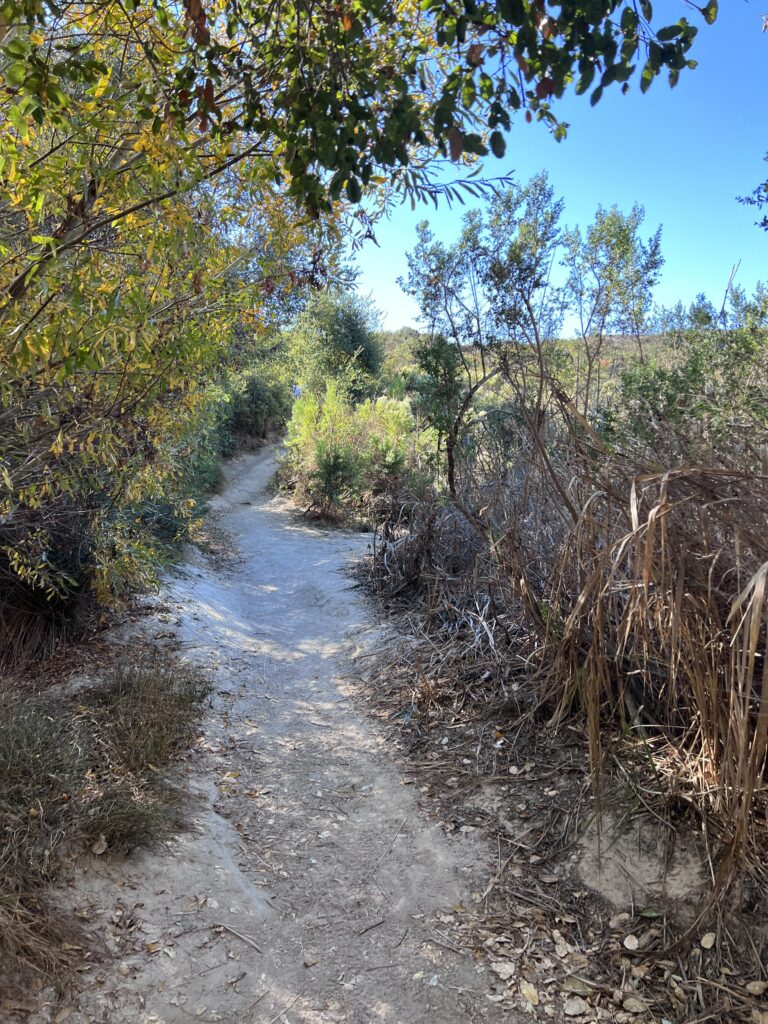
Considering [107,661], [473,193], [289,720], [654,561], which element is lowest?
[289,720]

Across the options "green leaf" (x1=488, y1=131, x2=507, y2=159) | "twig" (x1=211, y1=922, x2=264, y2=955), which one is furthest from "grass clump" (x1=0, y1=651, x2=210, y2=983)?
"green leaf" (x1=488, y1=131, x2=507, y2=159)

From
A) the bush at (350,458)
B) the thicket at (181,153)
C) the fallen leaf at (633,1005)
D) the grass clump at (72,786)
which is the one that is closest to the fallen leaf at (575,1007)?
the fallen leaf at (633,1005)

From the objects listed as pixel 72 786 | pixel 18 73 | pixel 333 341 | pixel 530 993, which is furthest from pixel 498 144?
pixel 333 341

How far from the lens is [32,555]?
4648 millimetres

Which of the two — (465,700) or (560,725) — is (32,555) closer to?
(465,700)

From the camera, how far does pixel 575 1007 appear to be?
2451 millimetres

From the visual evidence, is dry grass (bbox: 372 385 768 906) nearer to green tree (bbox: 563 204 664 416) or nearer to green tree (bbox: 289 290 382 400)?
green tree (bbox: 563 204 664 416)

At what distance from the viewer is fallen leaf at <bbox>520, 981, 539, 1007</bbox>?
2.49 metres

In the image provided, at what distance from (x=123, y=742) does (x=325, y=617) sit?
3.68 m

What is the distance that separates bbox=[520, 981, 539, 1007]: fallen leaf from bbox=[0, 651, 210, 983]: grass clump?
1721mm

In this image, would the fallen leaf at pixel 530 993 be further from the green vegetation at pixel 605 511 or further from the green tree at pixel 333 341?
the green tree at pixel 333 341

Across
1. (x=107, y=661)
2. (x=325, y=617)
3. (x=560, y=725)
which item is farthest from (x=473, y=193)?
(x=325, y=617)

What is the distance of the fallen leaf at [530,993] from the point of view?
249 centimetres

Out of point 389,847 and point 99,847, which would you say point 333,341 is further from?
point 99,847
